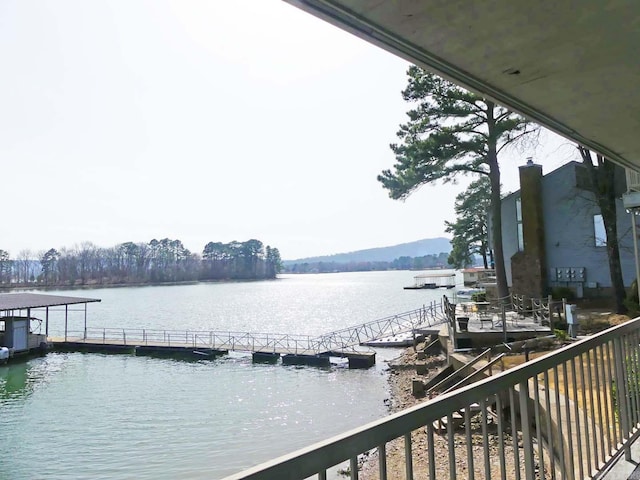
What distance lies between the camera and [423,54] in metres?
2.38

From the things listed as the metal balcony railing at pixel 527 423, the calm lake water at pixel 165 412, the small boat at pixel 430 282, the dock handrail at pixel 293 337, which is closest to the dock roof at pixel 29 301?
the dock handrail at pixel 293 337

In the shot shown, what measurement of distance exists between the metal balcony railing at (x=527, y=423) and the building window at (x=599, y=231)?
61.4 feet

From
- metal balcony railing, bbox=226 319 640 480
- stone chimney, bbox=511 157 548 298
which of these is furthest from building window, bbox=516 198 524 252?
metal balcony railing, bbox=226 319 640 480

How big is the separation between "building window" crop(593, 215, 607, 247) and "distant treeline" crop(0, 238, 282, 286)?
313 feet

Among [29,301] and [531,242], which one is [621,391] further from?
[29,301]

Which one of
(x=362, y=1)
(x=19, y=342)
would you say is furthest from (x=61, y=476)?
(x=19, y=342)

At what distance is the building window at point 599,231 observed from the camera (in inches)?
757

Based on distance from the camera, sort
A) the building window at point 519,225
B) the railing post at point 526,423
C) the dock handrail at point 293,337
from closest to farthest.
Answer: the railing post at point 526,423 < the building window at point 519,225 < the dock handrail at point 293,337

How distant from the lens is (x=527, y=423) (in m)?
1.89


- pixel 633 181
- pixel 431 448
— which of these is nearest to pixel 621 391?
pixel 431 448

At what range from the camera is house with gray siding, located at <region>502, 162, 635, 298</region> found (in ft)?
63.3

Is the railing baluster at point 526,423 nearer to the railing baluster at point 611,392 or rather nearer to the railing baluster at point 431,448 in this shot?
the railing baluster at point 431,448

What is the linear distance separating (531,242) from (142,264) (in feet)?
323

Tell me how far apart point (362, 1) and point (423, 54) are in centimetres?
64
